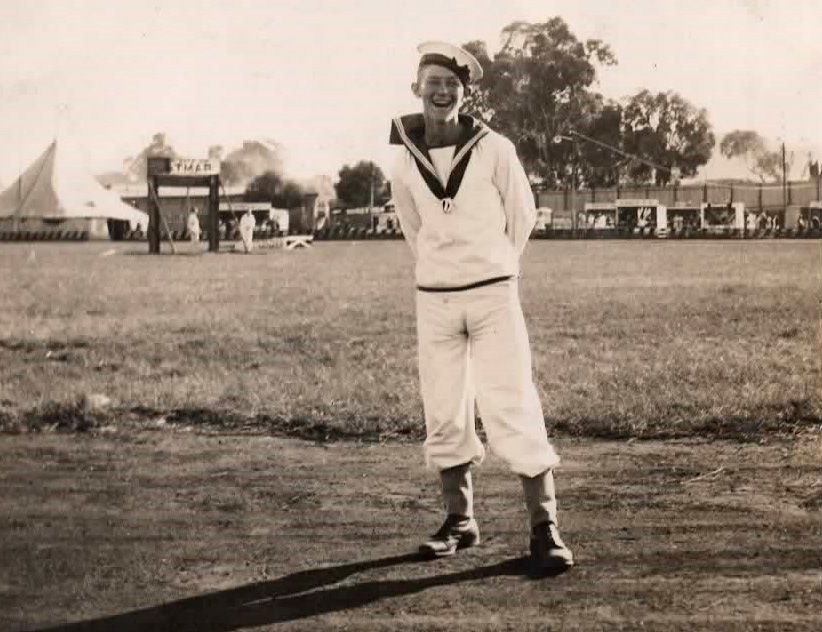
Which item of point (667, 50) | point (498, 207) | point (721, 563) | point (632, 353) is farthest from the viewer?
point (632, 353)

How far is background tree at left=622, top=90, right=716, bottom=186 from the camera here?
17.2ft

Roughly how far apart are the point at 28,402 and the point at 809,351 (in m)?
4.30

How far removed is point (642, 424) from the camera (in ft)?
15.0

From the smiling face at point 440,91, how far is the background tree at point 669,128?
2313 mm

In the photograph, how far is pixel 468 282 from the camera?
302 cm

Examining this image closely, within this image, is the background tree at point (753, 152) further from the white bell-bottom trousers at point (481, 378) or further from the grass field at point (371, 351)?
the white bell-bottom trousers at point (481, 378)

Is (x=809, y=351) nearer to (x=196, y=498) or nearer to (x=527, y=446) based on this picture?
(x=527, y=446)

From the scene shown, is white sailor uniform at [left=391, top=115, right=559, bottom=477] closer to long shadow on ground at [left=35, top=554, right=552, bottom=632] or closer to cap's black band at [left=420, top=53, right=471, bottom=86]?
cap's black band at [left=420, top=53, right=471, bottom=86]

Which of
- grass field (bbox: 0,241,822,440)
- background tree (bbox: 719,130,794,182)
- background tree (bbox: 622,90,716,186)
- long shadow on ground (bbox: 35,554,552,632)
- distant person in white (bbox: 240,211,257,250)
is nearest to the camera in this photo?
long shadow on ground (bbox: 35,554,552,632)

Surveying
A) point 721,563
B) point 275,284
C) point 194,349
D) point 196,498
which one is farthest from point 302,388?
point 275,284

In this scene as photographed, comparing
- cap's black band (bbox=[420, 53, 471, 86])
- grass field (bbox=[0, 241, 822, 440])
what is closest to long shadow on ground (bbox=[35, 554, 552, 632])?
cap's black band (bbox=[420, 53, 471, 86])

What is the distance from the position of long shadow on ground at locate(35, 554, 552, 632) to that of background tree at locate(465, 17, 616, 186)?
2.55 meters

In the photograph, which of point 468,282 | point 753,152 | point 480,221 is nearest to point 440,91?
point 480,221

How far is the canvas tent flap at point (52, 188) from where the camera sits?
649 cm
